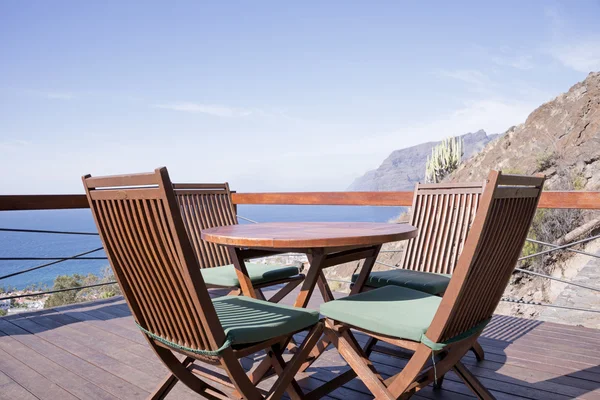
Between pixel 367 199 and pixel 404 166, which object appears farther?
pixel 404 166

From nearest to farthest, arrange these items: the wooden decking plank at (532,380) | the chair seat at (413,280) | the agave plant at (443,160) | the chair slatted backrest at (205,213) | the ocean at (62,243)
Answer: the wooden decking plank at (532,380) < the chair seat at (413,280) < the chair slatted backrest at (205,213) < the ocean at (62,243) < the agave plant at (443,160)

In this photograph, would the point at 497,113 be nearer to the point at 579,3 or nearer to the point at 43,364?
the point at 579,3

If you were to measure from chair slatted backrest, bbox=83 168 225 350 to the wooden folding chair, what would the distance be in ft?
4.23

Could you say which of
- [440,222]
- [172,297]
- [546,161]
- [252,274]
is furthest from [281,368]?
[546,161]

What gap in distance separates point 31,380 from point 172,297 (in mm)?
1546

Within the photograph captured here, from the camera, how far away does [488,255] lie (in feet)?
4.68

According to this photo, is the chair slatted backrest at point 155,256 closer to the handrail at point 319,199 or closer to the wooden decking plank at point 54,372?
the wooden decking plank at point 54,372

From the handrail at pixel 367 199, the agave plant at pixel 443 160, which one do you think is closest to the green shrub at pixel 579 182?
the agave plant at pixel 443 160

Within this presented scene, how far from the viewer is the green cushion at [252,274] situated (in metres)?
2.48

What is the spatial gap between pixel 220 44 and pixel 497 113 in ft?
70.1

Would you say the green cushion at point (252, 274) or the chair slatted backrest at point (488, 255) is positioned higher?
the chair slatted backrest at point (488, 255)

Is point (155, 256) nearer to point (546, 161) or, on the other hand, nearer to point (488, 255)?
point (488, 255)

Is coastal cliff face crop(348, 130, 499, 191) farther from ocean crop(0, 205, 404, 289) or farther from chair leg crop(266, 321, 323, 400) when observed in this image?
chair leg crop(266, 321, 323, 400)

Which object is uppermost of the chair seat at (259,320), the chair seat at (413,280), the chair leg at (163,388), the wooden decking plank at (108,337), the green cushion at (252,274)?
the chair seat at (259,320)
